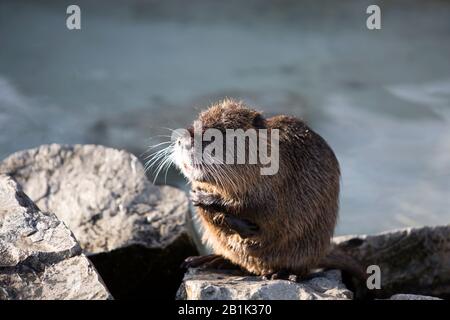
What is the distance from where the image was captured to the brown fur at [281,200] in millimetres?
3367

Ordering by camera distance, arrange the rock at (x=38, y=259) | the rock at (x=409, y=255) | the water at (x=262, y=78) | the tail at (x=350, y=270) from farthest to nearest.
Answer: the water at (x=262, y=78)
the rock at (x=409, y=255)
the tail at (x=350, y=270)
the rock at (x=38, y=259)

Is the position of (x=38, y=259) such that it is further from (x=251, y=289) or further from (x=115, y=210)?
(x=115, y=210)

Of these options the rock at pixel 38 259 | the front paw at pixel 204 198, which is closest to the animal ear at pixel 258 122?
the front paw at pixel 204 198

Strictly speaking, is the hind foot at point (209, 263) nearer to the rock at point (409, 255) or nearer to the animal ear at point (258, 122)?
the animal ear at point (258, 122)

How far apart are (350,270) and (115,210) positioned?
1.21 m

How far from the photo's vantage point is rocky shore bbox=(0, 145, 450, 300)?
3.02 m

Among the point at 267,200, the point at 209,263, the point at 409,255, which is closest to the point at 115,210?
the point at 209,263

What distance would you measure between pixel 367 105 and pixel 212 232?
412 cm

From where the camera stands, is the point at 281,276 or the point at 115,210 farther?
the point at 115,210

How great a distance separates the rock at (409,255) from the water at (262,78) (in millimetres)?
1135

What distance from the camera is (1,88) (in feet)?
A: 23.4

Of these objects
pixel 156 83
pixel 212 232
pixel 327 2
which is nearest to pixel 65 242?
pixel 212 232

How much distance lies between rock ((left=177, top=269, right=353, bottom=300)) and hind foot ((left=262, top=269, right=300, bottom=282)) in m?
0.05

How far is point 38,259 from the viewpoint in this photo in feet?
10.0
